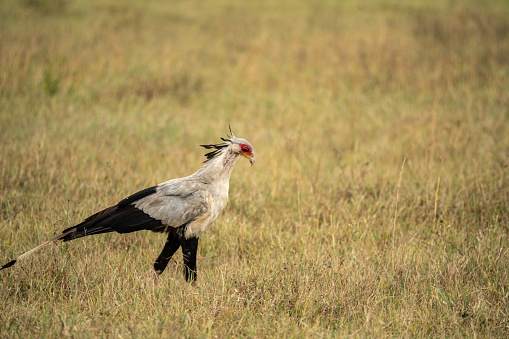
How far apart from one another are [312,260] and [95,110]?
5150mm

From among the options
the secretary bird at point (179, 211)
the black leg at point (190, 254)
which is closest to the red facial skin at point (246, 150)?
the secretary bird at point (179, 211)

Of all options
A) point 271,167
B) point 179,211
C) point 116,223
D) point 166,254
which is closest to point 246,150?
point 179,211

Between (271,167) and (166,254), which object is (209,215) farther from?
(271,167)

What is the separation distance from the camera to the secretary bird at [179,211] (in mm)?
3406

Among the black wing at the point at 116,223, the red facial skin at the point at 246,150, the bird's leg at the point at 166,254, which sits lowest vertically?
the bird's leg at the point at 166,254

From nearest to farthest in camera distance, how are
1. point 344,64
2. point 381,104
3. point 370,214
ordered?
point 370,214 < point 381,104 < point 344,64

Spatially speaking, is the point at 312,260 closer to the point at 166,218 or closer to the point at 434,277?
the point at 434,277

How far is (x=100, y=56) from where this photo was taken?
9.40 metres

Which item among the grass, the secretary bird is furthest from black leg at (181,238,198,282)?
the grass

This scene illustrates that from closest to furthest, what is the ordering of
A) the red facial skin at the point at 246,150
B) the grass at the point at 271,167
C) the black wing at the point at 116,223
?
the grass at the point at 271,167 → the black wing at the point at 116,223 → the red facial skin at the point at 246,150

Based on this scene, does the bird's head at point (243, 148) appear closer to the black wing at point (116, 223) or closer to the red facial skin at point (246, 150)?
the red facial skin at point (246, 150)

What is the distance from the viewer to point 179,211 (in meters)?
3.42

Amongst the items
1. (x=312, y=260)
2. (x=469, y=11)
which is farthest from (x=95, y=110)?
(x=469, y=11)

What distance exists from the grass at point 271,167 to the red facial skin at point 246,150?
0.86m
